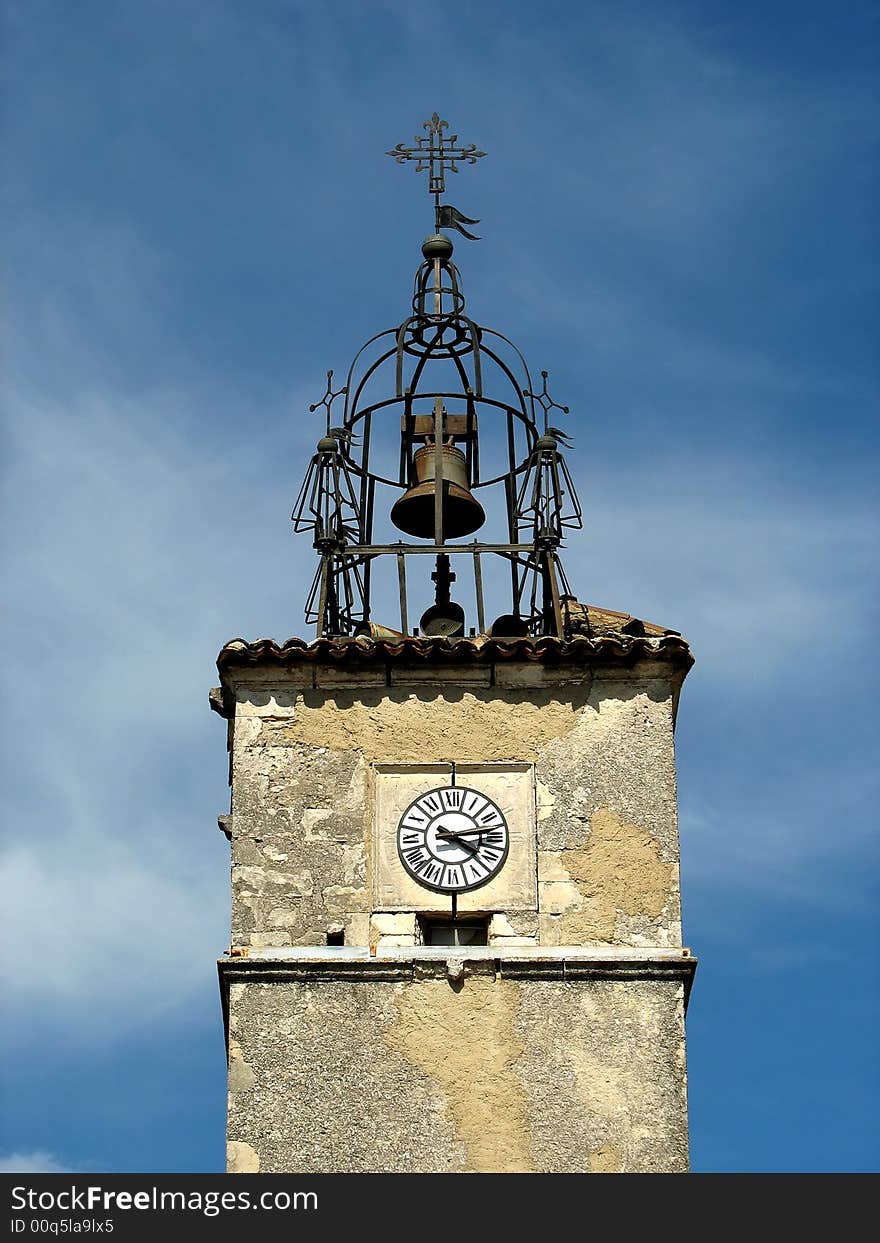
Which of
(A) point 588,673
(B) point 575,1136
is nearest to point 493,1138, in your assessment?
(B) point 575,1136

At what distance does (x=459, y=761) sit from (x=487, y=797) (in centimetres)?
37

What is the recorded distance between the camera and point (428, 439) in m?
26.2

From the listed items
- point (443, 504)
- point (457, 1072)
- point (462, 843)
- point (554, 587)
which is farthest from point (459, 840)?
point (443, 504)

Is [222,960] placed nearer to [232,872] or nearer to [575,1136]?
[232,872]

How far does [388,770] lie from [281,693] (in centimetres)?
110

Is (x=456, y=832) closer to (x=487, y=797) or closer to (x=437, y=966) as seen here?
(x=487, y=797)

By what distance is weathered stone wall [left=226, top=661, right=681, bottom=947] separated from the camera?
22859 millimetres

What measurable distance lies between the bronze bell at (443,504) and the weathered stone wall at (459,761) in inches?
91.4

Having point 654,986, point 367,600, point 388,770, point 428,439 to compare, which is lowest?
point 654,986

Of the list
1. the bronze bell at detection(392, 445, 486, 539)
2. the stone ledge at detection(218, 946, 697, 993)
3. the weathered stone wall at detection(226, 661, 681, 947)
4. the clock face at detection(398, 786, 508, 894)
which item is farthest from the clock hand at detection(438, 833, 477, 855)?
the bronze bell at detection(392, 445, 486, 539)

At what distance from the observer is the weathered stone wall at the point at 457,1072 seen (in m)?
21.8

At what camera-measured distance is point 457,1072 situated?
22.2 meters

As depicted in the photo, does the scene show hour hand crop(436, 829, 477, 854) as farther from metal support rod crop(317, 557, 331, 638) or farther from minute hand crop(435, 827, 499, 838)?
metal support rod crop(317, 557, 331, 638)
